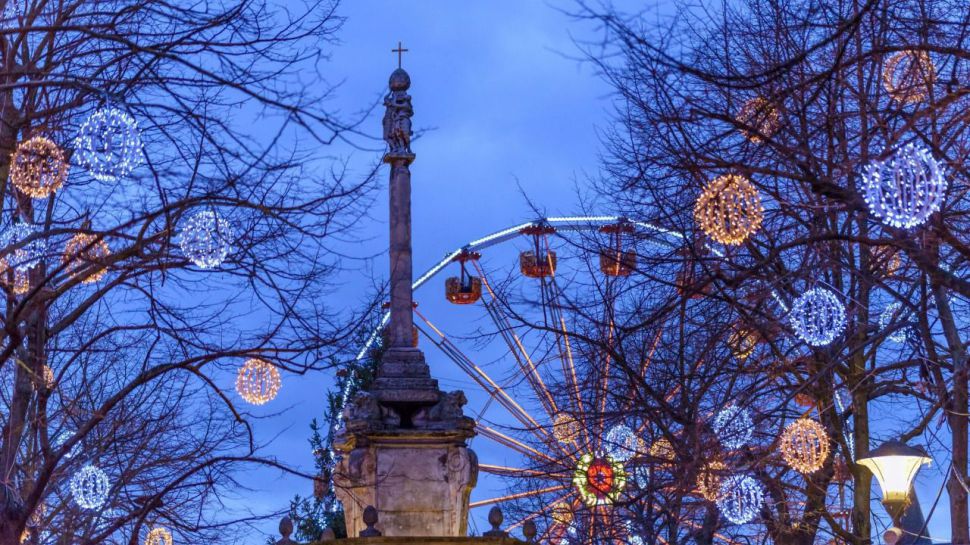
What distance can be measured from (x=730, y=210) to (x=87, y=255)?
5295 millimetres

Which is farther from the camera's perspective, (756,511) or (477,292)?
(477,292)

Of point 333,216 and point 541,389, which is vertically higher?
point 541,389

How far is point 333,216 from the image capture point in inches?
495

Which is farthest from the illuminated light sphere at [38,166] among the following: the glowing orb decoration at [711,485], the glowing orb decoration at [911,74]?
the glowing orb decoration at [711,485]

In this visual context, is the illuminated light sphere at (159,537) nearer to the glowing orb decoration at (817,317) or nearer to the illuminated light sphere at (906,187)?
the glowing orb decoration at (817,317)

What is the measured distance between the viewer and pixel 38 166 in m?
11.2

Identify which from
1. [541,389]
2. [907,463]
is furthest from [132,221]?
[541,389]

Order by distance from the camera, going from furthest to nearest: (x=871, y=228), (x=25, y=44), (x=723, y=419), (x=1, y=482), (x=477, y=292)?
(x=477, y=292), (x=871, y=228), (x=723, y=419), (x=25, y=44), (x=1, y=482)

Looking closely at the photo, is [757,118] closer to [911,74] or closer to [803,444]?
[911,74]

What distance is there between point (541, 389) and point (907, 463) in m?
14.5

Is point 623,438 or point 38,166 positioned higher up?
point 623,438


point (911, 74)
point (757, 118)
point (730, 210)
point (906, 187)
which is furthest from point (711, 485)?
point (906, 187)

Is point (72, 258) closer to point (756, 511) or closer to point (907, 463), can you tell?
point (907, 463)

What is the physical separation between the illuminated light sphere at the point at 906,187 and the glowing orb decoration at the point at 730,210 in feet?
9.52
